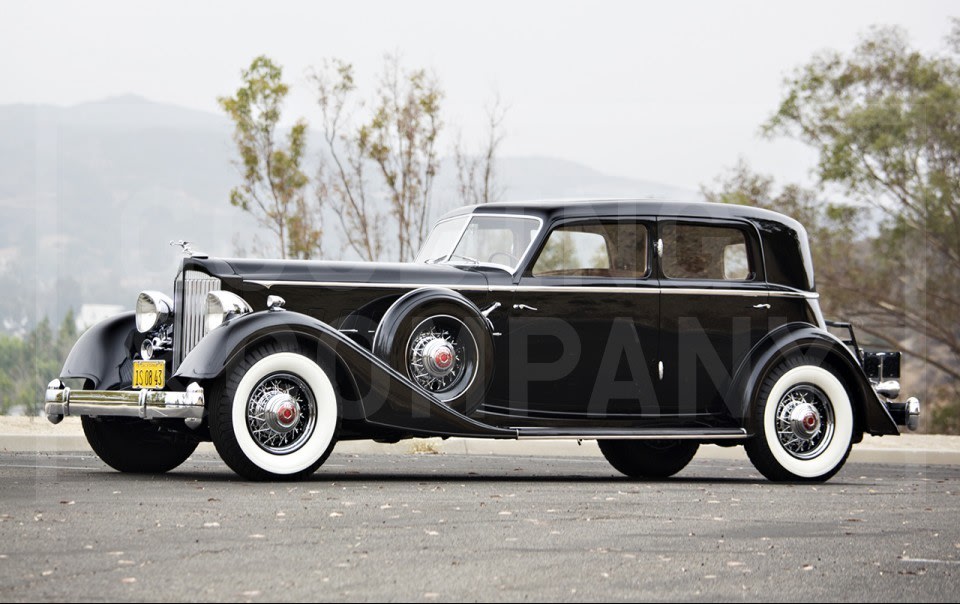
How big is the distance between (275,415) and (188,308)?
4.34ft

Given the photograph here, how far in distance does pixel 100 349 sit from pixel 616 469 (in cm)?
458

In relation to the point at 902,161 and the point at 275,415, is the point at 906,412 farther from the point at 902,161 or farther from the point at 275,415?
the point at 902,161

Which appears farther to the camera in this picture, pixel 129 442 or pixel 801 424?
pixel 801 424

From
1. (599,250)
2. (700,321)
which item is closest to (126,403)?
(599,250)

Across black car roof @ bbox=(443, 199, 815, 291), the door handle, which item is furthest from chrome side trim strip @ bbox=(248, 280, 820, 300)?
black car roof @ bbox=(443, 199, 815, 291)

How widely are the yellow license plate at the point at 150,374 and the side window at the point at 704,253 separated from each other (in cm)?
384

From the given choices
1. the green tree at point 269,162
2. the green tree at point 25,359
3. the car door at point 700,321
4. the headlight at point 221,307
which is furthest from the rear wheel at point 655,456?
the green tree at point 25,359

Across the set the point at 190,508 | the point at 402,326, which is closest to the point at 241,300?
the point at 402,326

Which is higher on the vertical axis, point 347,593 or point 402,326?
point 402,326

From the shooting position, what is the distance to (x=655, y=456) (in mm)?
11102

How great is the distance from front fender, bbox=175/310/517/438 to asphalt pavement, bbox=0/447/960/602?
45cm

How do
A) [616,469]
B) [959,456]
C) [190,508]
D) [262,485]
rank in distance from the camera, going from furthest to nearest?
[959,456] < [616,469] < [262,485] < [190,508]

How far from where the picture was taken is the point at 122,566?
5.07 m

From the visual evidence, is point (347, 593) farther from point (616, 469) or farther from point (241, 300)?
point (616, 469)
